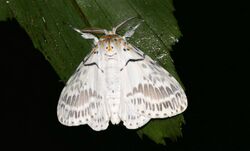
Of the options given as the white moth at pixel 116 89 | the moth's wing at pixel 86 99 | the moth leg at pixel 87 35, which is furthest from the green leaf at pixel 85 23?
the moth's wing at pixel 86 99

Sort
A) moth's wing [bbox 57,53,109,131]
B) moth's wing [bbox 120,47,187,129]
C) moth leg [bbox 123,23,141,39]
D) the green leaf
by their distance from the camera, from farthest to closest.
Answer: moth's wing [bbox 57,53,109,131] → moth's wing [bbox 120,47,187,129] → moth leg [bbox 123,23,141,39] → the green leaf

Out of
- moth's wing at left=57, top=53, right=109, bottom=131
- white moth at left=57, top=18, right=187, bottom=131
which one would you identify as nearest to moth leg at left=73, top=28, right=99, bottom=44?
white moth at left=57, top=18, right=187, bottom=131

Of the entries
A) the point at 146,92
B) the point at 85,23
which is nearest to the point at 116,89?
the point at 146,92

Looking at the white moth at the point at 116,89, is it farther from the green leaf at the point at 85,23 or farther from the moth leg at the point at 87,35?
the green leaf at the point at 85,23

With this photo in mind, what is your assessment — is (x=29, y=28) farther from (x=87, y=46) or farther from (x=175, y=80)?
(x=175, y=80)

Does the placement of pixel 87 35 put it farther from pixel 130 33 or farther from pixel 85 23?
pixel 130 33

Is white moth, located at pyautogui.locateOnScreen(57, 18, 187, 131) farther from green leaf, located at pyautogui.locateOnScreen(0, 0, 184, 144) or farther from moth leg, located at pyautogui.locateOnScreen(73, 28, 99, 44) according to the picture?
green leaf, located at pyautogui.locateOnScreen(0, 0, 184, 144)

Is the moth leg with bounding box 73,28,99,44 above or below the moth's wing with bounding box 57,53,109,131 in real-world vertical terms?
above

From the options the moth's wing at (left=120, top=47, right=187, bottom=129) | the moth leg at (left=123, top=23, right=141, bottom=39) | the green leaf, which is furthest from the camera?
the moth's wing at (left=120, top=47, right=187, bottom=129)
